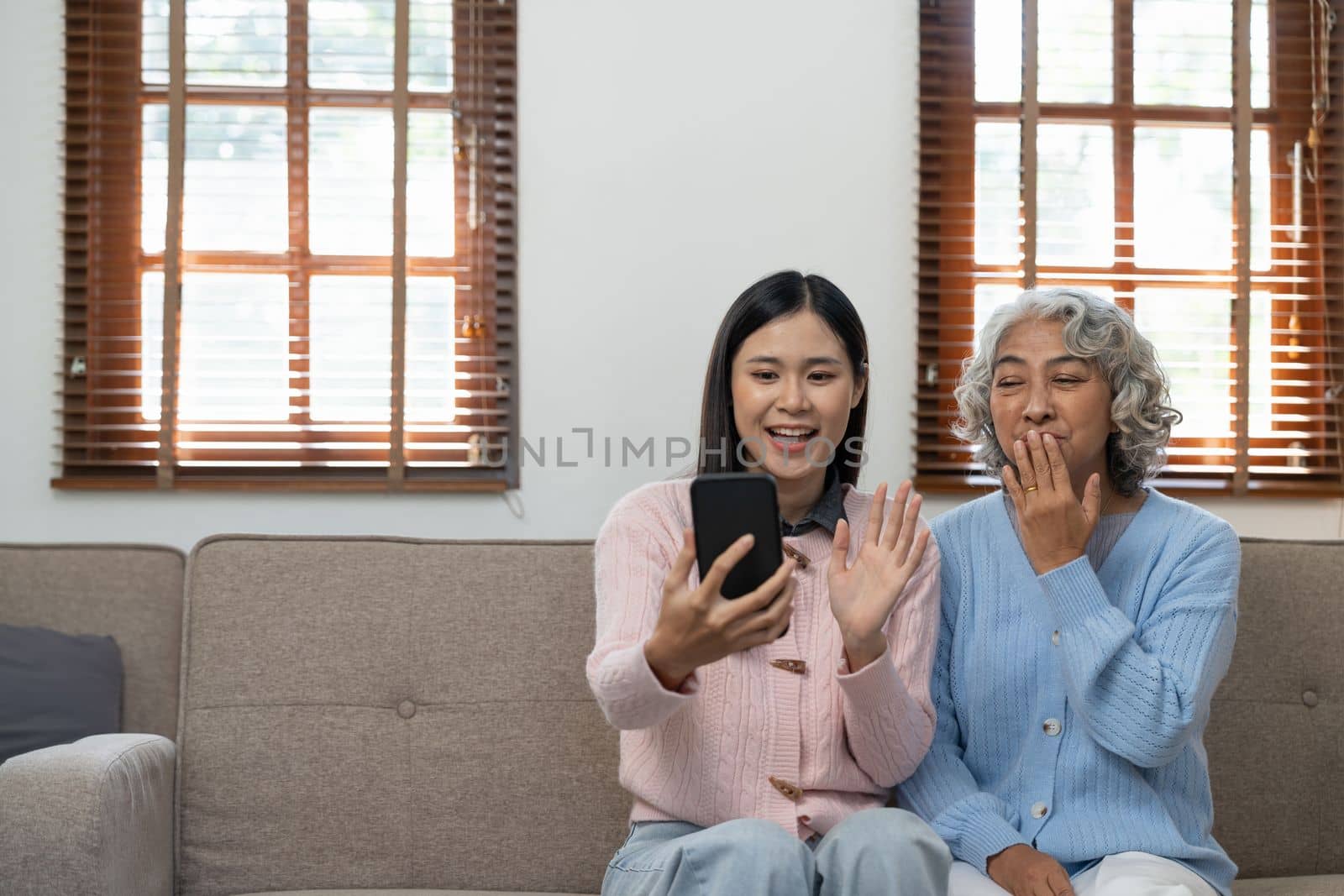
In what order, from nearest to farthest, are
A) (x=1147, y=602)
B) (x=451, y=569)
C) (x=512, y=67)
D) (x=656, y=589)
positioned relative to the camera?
(x=656, y=589), (x=1147, y=602), (x=451, y=569), (x=512, y=67)

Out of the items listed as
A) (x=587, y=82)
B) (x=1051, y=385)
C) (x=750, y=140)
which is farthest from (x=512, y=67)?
(x=1051, y=385)

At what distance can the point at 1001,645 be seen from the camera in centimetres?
167

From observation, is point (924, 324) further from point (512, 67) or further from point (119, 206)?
point (119, 206)

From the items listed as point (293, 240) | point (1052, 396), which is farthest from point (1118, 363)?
point (293, 240)

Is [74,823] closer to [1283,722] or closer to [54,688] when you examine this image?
[54,688]

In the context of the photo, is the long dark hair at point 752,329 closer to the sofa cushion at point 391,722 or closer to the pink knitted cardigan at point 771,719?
the pink knitted cardigan at point 771,719

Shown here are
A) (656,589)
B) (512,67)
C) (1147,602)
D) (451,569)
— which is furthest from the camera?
(512,67)

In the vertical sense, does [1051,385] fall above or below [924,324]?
below

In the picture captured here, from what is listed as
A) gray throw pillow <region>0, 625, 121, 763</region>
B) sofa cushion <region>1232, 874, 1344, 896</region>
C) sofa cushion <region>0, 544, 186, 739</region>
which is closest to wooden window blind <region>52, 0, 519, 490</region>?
sofa cushion <region>0, 544, 186, 739</region>

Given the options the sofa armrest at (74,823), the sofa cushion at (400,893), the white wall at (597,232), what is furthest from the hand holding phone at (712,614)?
the white wall at (597,232)

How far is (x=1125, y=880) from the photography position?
4.71 ft

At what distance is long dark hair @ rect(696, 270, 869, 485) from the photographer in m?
1.68

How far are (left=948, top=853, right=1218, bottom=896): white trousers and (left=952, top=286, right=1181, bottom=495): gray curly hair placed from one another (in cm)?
54

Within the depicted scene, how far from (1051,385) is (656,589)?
0.66 m
